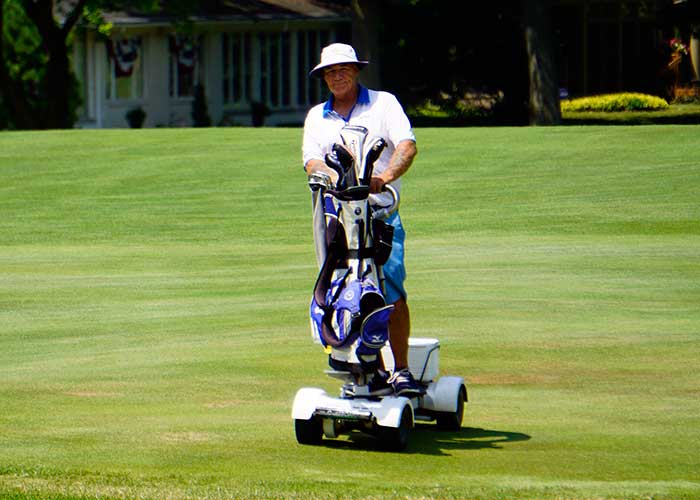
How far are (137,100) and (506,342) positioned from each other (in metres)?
35.8

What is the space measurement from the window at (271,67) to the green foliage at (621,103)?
866 centimetres

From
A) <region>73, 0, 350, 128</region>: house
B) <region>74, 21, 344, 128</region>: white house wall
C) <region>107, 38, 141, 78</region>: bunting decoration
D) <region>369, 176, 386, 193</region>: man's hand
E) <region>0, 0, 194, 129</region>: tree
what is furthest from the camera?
<region>107, 38, 141, 78</region>: bunting decoration

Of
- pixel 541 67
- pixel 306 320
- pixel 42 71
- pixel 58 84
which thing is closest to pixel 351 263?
pixel 306 320

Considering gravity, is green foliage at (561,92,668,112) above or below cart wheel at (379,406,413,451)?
above

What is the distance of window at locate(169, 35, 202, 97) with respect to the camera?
46844mm

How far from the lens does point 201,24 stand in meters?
46.7

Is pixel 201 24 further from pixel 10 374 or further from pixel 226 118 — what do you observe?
pixel 10 374

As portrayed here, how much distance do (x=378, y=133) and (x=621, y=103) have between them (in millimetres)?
37268

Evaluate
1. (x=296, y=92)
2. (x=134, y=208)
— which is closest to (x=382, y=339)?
(x=134, y=208)

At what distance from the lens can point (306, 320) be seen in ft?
40.3

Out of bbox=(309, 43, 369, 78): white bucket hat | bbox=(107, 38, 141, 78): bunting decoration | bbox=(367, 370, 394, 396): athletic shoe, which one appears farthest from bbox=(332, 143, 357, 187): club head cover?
bbox=(107, 38, 141, 78): bunting decoration

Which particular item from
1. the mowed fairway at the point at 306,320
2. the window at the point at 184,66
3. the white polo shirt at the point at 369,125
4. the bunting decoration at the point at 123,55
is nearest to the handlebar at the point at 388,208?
the white polo shirt at the point at 369,125

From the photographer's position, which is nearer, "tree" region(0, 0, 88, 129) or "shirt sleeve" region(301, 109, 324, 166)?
"shirt sleeve" region(301, 109, 324, 166)

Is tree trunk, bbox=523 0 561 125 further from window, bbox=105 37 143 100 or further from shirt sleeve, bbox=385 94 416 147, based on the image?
shirt sleeve, bbox=385 94 416 147
